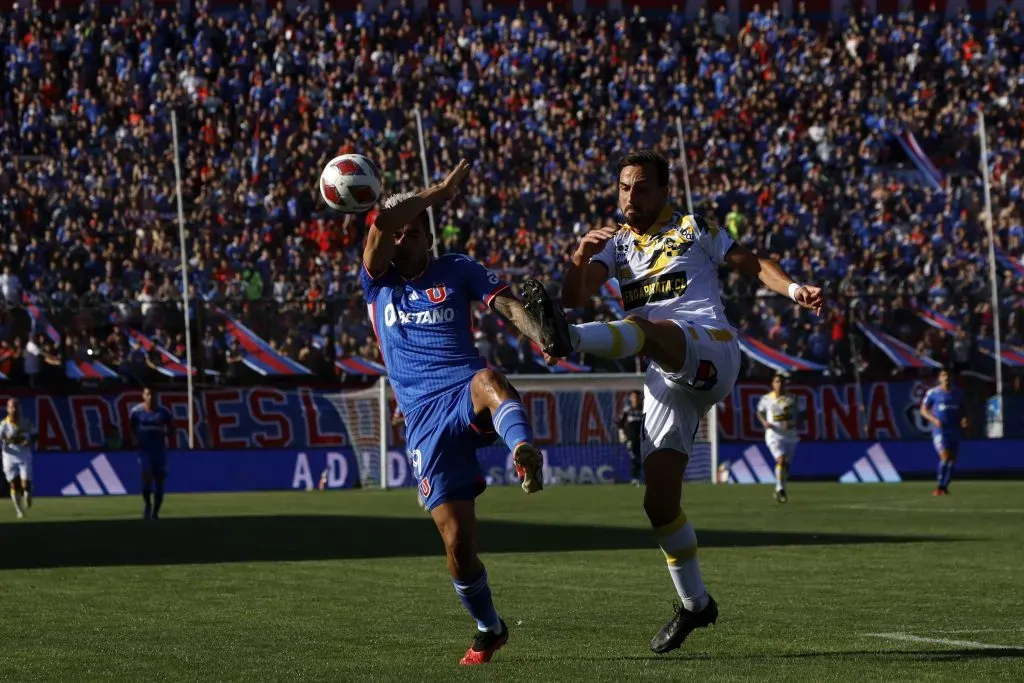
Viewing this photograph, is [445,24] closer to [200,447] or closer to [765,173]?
[765,173]

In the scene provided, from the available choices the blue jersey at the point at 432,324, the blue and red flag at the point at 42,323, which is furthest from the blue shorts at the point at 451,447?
the blue and red flag at the point at 42,323

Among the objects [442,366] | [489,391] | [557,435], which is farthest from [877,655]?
[557,435]

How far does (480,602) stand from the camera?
946 cm

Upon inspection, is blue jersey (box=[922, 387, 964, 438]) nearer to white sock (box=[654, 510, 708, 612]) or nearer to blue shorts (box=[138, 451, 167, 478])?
blue shorts (box=[138, 451, 167, 478])

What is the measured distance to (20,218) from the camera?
38188mm

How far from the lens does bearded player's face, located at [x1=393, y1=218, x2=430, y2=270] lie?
9.50 m

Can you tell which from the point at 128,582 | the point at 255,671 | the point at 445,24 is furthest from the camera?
the point at 445,24

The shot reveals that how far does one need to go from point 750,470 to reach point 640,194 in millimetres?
28382

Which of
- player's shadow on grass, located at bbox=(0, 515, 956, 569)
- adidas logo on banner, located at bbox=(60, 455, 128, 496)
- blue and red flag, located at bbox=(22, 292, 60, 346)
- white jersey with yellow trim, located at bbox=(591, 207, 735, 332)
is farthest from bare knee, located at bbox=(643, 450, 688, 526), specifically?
adidas logo on banner, located at bbox=(60, 455, 128, 496)

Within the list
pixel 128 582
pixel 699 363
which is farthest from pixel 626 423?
pixel 699 363

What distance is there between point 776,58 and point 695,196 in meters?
8.77

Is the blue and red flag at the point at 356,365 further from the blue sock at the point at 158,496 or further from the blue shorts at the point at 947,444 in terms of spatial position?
the blue shorts at the point at 947,444

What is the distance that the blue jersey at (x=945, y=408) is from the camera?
32.1 metres

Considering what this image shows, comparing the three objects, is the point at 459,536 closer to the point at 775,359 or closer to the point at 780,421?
the point at 780,421
